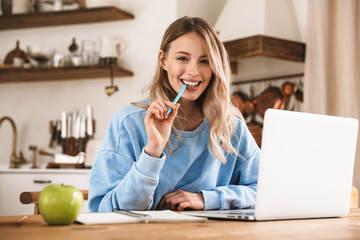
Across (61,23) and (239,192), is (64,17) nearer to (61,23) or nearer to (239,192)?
(61,23)

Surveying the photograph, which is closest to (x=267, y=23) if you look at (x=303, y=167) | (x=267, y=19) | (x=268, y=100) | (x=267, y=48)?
(x=267, y=19)

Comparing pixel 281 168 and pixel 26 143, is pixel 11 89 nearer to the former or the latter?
pixel 26 143

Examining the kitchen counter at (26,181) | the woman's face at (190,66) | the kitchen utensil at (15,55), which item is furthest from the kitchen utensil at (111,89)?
the woman's face at (190,66)

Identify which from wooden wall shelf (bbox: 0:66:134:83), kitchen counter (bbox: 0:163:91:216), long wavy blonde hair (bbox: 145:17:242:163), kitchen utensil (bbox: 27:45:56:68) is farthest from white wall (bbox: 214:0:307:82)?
long wavy blonde hair (bbox: 145:17:242:163)

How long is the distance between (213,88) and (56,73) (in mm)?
2450

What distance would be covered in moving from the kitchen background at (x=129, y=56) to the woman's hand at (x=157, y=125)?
2.31 metres

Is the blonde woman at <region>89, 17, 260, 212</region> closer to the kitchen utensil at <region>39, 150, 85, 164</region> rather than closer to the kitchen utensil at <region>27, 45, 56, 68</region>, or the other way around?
the kitchen utensil at <region>39, 150, 85, 164</region>

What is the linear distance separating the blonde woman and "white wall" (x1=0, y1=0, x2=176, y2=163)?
2.08 m

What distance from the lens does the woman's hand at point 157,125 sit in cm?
133

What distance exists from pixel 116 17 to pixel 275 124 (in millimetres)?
2914

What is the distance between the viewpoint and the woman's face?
63.3 inches

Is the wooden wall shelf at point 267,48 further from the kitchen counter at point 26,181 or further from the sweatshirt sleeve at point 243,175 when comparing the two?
the sweatshirt sleeve at point 243,175

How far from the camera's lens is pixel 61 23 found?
4.02m

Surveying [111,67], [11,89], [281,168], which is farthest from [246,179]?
[11,89]
